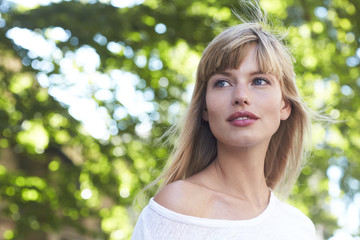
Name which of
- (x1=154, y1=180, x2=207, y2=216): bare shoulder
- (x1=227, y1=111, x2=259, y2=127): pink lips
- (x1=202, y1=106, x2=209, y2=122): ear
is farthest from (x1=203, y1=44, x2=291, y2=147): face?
(x1=154, y1=180, x2=207, y2=216): bare shoulder

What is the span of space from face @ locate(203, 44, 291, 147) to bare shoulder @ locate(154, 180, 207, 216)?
26 centimetres

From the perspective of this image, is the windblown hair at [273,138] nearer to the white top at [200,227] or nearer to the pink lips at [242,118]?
the pink lips at [242,118]

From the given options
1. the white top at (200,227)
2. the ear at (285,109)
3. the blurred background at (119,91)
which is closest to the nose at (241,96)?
the ear at (285,109)

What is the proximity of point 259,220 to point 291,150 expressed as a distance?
2.14 feet

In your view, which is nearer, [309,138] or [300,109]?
[300,109]

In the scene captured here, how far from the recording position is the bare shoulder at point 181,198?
221cm

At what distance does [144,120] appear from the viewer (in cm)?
884

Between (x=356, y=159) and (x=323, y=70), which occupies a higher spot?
(x=323, y=70)

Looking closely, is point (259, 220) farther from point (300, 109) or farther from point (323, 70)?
point (323, 70)

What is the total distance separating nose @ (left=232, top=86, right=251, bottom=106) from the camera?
2256 mm

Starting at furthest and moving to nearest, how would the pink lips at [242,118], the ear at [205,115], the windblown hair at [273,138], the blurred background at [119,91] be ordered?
the blurred background at [119,91], the ear at [205,115], the windblown hair at [273,138], the pink lips at [242,118]

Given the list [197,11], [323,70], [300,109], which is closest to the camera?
[300,109]

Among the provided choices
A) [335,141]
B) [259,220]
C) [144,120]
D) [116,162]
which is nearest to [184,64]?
[144,120]

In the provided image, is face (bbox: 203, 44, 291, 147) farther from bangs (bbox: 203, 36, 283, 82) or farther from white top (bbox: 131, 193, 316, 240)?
white top (bbox: 131, 193, 316, 240)
